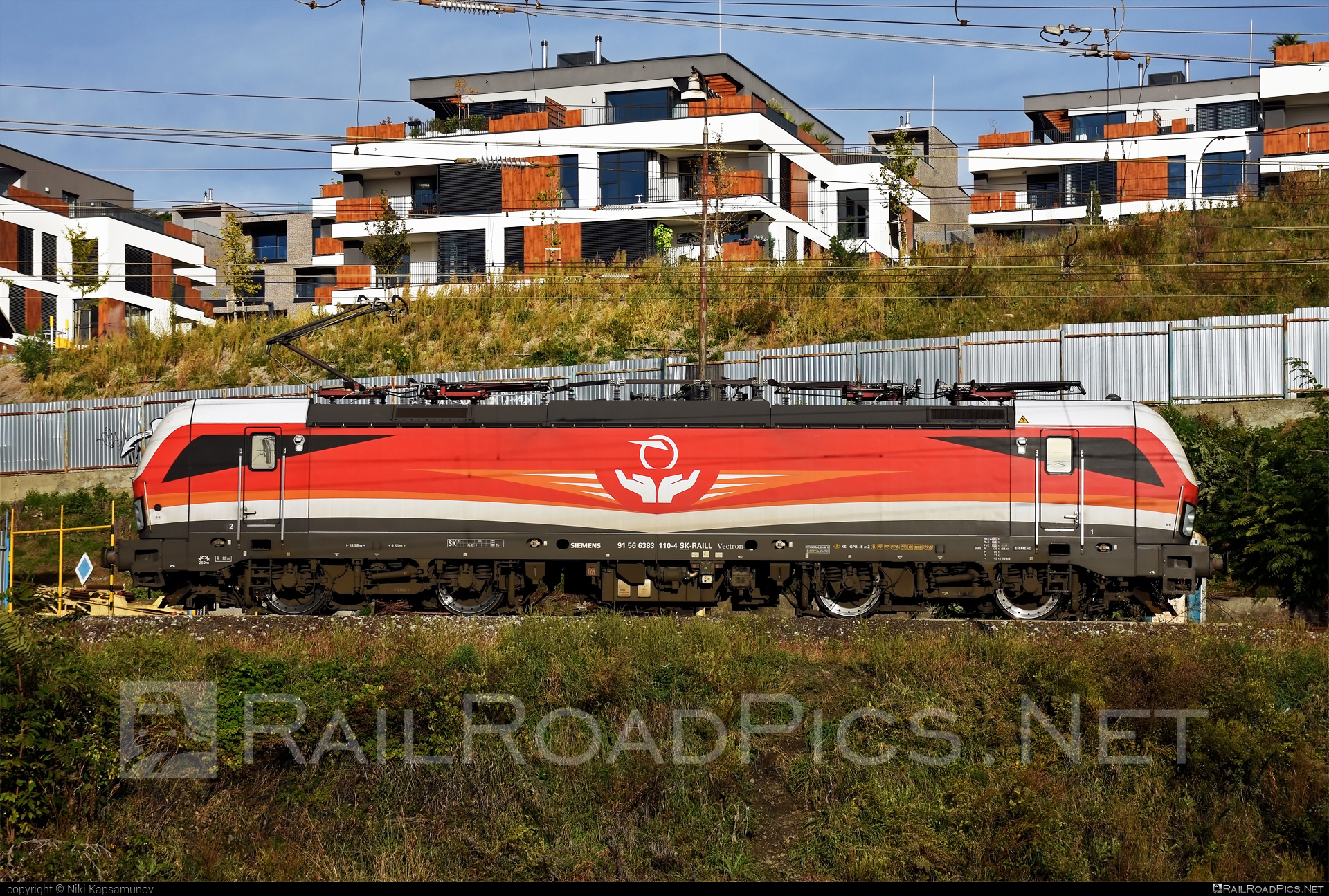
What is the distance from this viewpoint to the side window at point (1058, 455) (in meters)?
20.6

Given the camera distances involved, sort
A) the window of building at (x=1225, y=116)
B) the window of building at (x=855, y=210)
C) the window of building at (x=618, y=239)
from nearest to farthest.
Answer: the window of building at (x=618, y=239) < the window of building at (x=855, y=210) < the window of building at (x=1225, y=116)

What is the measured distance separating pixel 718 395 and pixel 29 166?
61958 mm

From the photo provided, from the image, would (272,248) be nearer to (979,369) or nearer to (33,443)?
(33,443)

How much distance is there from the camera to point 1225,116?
205 ft

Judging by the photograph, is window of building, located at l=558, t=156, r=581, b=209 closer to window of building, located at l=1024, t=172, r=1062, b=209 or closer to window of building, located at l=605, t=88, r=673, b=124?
window of building, located at l=605, t=88, r=673, b=124

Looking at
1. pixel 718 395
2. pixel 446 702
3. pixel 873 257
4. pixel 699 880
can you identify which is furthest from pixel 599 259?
pixel 699 880

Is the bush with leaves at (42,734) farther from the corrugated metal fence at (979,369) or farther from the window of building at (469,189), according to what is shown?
the window of building at (469,189)

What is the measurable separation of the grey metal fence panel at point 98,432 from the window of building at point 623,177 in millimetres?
22828

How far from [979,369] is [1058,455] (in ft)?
45.5

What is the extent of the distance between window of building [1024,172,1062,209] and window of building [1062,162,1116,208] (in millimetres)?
556

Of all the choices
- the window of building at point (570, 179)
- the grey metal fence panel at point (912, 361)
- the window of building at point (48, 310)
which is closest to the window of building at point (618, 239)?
the window of building at point (570, 179)

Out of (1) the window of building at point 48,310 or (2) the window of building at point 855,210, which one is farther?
(1) the window of building at point 48,310

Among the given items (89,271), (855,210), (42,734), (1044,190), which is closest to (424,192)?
(89,271)

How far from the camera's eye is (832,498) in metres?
20.7
